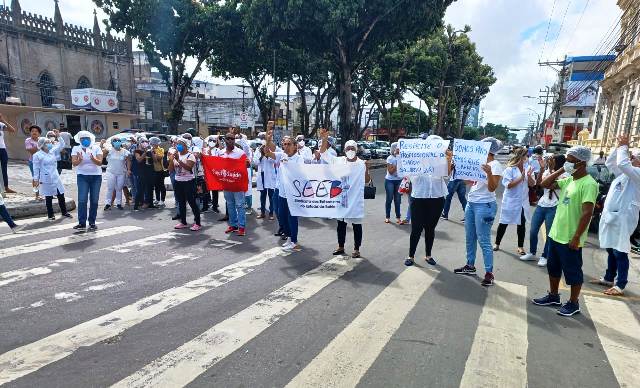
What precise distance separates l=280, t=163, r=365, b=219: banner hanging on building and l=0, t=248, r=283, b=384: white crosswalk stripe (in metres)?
1.70

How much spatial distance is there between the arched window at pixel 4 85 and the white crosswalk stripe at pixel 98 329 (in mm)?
32281

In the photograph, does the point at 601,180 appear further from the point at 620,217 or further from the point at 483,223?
the point at 483,223

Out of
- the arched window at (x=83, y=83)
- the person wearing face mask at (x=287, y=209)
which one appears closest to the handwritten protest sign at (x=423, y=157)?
the person wearing face mask at (x=287, y=209)

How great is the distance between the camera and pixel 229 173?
7.68 meters

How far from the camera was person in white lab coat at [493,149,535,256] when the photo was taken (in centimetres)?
634

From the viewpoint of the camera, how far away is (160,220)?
8883 millimetres

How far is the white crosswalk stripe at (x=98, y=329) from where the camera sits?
10.8 feet

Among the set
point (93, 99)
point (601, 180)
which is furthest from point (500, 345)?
point (93, 99)

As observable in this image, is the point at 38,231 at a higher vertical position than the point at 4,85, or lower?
lower

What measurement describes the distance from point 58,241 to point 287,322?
5006 millimetres

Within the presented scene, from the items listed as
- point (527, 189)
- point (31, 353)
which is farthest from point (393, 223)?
point (31, 353)

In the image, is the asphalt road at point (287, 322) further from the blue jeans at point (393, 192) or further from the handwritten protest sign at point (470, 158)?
the blue jeans at point (393, 192)

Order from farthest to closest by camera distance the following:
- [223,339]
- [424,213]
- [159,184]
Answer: [159,184] < [424,213] < [223,339]

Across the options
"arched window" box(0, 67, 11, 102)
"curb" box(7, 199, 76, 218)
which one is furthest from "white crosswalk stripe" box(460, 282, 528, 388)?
"arched window" box(0, 67, 11, 102)
